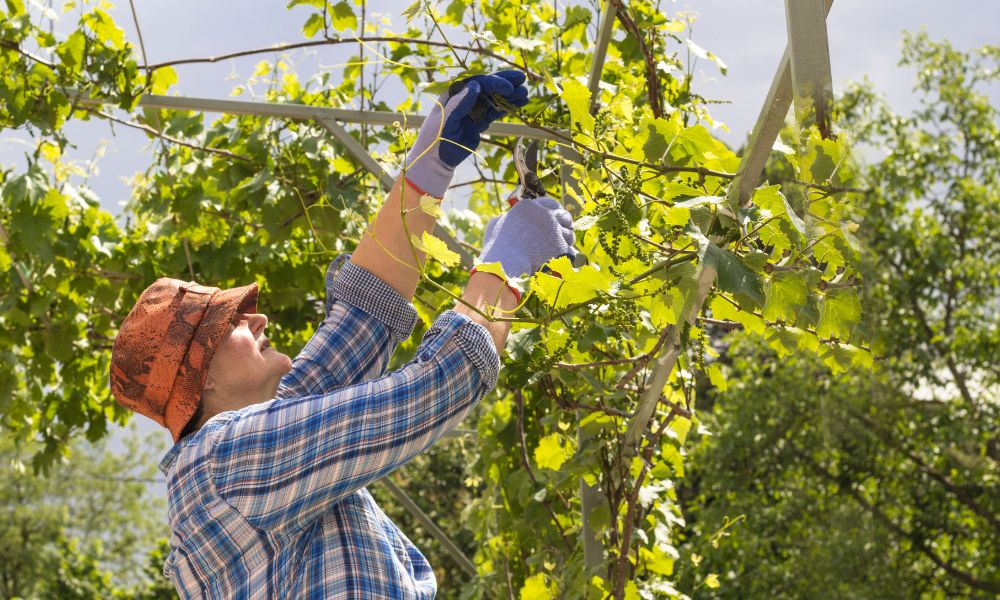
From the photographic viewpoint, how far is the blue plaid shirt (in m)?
1.12

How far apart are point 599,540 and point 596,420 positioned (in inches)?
13.0

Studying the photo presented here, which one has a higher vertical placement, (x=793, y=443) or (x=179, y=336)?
(x=793, y=443)

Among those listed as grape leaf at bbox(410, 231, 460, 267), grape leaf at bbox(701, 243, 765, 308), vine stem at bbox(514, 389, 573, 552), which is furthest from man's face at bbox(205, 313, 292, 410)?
vine stem at bbox(514, 389, 573, 552)

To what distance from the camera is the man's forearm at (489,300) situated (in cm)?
118

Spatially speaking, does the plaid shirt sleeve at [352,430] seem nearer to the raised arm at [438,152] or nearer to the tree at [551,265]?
the tree at [551,265]

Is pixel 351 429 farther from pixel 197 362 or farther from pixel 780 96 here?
pixel 780 96

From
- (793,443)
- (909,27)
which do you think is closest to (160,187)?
Result: (909,27)

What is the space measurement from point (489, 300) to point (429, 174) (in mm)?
216

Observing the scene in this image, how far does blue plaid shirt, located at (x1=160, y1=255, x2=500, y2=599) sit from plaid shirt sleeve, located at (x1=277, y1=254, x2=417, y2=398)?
0.54ft

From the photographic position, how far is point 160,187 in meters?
3.23

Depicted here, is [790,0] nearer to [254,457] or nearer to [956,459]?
[956,459]

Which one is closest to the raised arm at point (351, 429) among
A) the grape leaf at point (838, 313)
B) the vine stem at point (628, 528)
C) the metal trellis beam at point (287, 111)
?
the grape leaf at point (838, 313)

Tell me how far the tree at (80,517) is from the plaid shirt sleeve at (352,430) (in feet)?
36.1

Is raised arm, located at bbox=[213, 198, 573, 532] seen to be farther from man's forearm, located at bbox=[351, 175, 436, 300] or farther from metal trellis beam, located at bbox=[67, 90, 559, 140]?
metal trellis beam, located at bbox=[67, 90, 559, 140]
